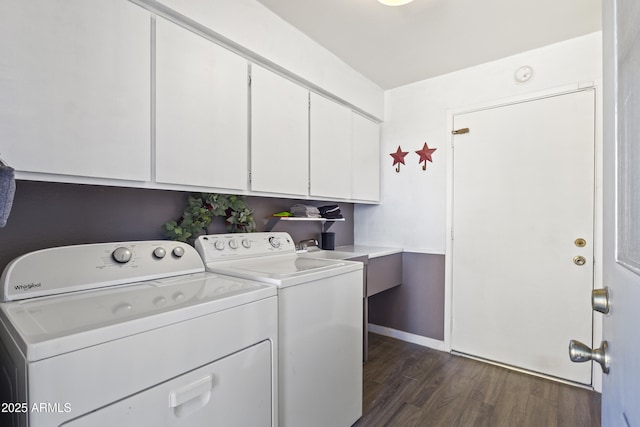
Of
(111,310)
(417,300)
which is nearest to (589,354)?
(111,310)

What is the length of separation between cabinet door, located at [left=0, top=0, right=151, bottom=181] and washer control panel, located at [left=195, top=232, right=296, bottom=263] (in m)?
0.47

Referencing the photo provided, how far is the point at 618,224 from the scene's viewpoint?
23.0 inches

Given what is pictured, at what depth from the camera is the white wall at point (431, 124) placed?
224cm

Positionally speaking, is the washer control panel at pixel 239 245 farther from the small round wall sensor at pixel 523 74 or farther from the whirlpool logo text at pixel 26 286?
the small round wall sensor at pixel 523 74

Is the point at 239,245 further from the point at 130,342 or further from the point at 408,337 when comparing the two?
the point at 408,337

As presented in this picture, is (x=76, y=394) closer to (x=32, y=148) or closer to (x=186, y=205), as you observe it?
(x=32, y=148)

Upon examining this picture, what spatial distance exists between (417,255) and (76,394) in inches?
104

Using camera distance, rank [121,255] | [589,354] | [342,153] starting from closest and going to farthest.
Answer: [589,354] < [121,255] < [342,153]

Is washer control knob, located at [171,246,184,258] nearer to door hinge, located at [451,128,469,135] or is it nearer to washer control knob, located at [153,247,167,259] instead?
washer control knob, located at [153,247,167,259]

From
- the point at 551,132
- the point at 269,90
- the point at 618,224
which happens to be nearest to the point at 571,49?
the point at 551,132

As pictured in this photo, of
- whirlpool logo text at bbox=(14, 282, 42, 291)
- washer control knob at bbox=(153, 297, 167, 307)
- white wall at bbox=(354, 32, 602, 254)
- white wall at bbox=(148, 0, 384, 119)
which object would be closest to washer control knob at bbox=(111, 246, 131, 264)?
whirlpool logo text at bbox=(14, 282, 42, 291)

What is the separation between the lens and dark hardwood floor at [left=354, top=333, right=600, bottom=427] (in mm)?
1800

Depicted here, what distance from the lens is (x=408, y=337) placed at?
2896mm

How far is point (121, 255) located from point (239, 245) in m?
0.64
